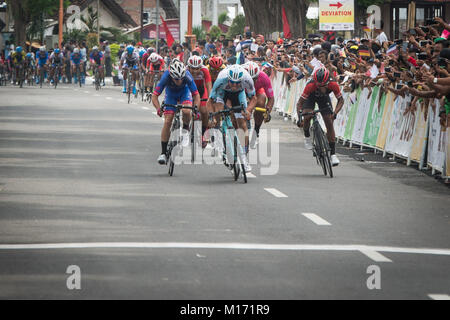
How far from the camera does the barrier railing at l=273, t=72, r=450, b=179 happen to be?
58.2ft

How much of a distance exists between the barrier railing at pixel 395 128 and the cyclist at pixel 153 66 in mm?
8098

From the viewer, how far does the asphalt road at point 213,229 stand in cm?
862

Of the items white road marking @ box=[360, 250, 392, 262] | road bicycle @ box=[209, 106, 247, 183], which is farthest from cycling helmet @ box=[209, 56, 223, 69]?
white road marking @ box=[360, 250, 392, 262]

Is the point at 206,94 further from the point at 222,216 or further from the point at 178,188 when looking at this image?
the point at 222,216

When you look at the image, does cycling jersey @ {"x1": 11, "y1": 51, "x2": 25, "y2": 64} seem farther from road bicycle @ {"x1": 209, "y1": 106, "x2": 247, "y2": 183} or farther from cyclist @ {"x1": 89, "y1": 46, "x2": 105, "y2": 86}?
road bicycle @ {"x1": 209, "y1": 106, "x2": 247, "y2": 183}

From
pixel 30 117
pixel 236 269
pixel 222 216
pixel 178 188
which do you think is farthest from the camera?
pixel 30 117

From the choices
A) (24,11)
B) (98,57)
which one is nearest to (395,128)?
(98,57)

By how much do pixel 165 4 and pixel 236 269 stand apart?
122 meters

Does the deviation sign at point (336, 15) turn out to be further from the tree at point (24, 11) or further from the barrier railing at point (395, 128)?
the tree at point (24, 11)

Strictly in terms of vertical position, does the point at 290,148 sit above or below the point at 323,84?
below

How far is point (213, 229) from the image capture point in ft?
37.9

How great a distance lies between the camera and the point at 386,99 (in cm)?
2108

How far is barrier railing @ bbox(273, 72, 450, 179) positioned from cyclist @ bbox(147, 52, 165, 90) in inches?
319
